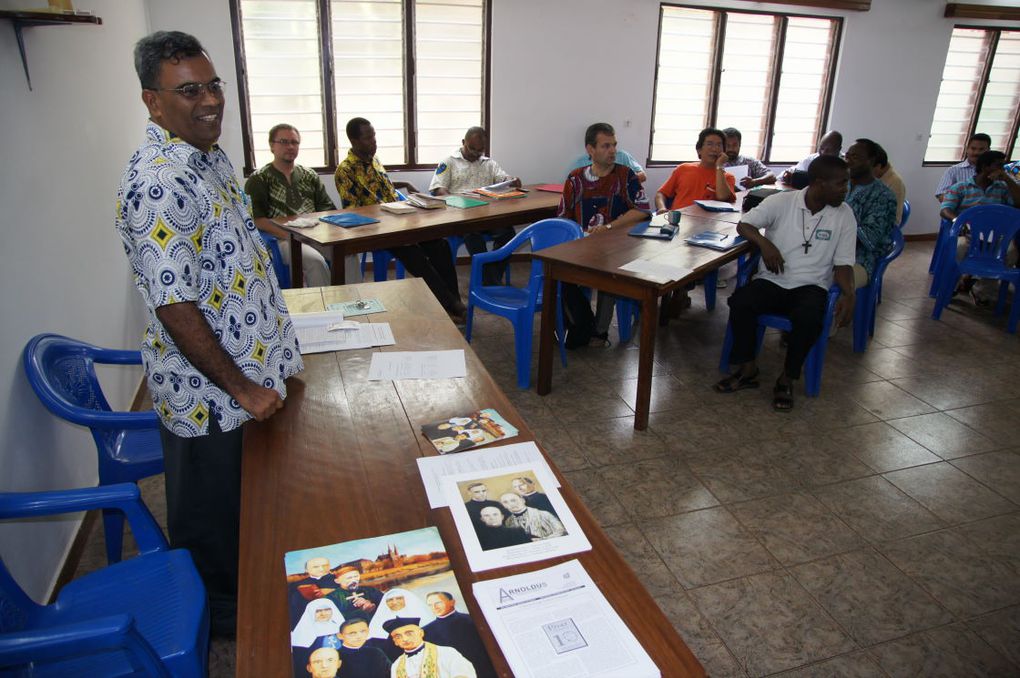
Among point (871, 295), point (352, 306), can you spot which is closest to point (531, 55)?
point (871, 295)

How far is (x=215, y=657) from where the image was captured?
1854 mm

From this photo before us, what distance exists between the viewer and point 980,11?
6.85 m

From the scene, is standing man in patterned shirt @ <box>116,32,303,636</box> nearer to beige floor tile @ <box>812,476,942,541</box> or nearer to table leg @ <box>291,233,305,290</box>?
beige floor tile @ <box>812,476,942,541</box>

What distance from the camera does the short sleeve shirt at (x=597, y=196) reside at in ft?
13.1

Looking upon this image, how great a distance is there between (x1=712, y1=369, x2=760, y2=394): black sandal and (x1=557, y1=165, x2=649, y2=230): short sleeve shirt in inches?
47.4

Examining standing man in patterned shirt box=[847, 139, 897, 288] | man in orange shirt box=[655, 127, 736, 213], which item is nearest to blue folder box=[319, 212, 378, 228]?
man in orange shirt box=[655, 127, 736, 213]

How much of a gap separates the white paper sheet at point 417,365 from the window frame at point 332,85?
3999mm

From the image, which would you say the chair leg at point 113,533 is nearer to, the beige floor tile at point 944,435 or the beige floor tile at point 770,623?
the beige floor tile at point 770,623

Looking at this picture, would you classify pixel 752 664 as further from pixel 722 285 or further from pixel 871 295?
pixel 722 285

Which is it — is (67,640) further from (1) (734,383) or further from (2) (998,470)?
(2) (998,470)

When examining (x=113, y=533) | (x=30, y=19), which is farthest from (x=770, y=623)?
(x=30, y=19)

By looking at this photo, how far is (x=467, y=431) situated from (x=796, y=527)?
159cm

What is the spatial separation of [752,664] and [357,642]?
1380mm

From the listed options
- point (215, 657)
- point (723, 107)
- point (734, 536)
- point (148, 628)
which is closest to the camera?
point (148, 628)
